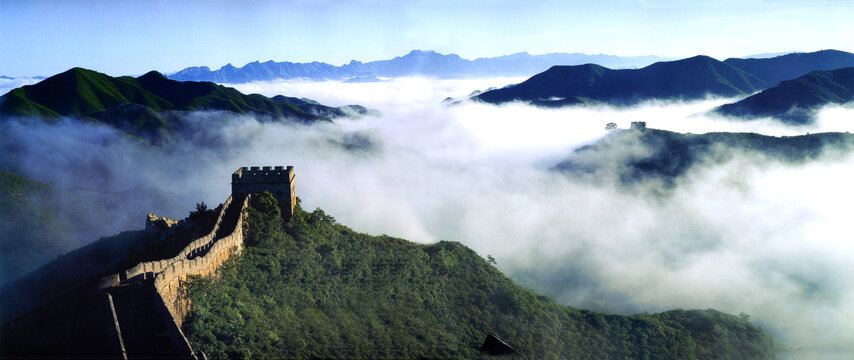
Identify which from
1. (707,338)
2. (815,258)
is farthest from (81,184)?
(815,258)

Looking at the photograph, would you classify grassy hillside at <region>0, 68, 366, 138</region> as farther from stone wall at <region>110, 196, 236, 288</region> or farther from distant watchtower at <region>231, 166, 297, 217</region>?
stone wall at <region>110, 196, 236, 288</region>

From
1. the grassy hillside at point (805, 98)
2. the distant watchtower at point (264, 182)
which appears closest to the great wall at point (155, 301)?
the distant watchtower at point (264, 182)

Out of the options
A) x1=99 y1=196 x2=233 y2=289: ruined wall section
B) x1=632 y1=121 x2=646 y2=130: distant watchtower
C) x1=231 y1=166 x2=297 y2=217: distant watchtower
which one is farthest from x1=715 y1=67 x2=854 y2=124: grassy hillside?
x1=99 y1=196 x2=233 y2=289: ruined wall section

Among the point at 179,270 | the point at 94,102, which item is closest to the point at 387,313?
the point at 179,270

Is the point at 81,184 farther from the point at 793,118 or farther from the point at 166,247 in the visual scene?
the point at 793,118

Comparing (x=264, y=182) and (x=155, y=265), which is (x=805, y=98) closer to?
(x=264, y=182)

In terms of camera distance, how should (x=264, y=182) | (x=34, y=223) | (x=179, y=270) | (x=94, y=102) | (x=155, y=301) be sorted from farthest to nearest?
(x=94, y=102)
(x=34, y=223)
(x=264, y=182)
(x=179, y=270)
(x=155, y=301)

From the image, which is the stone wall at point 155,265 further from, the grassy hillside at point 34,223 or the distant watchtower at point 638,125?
the distant watchtower at point 638,125
